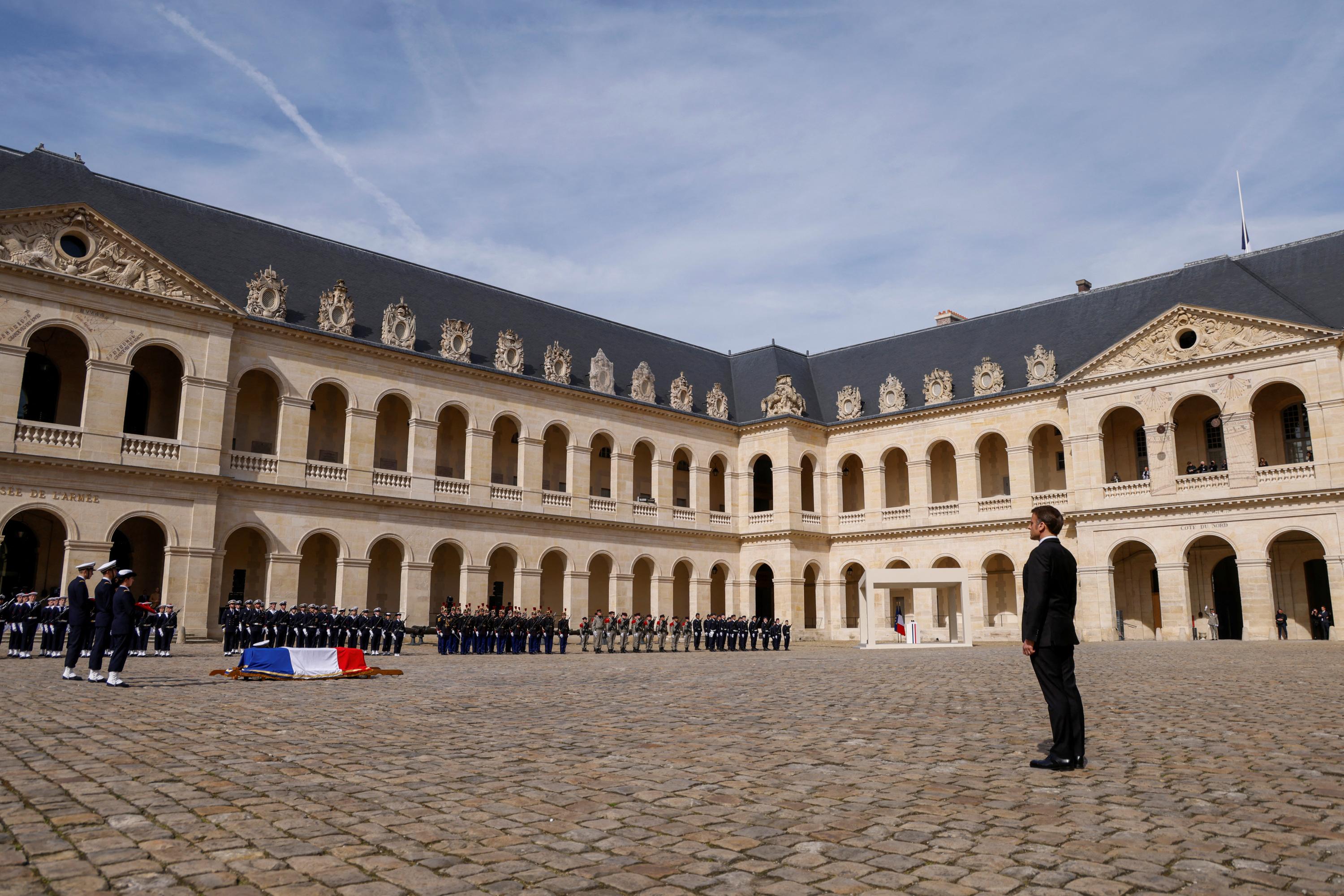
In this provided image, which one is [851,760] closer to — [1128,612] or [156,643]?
[156,643]

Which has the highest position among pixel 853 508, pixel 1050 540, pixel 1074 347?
pixel 1074 347

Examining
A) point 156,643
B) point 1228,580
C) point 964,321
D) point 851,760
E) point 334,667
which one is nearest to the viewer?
point 851,760

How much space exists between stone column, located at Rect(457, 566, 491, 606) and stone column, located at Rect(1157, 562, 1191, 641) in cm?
2588

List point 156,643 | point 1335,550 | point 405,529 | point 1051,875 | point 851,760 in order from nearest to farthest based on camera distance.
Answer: point 1051,875 < point 851,760 < point 156,643 < point 1335,550 < point 405,529

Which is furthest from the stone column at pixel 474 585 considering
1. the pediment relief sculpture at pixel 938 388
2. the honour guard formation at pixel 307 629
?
the pediment relief sculpture at pixel 938 388

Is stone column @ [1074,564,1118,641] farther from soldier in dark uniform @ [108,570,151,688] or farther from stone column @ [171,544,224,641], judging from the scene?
soldier in dark uniform @ [108,570,151,688]

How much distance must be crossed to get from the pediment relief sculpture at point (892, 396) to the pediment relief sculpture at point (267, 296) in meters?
27.1

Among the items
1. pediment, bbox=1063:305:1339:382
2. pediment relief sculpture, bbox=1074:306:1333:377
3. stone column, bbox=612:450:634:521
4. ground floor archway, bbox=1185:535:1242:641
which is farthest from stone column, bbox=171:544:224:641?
ground floor archway, bbox=1185:535:1242:641

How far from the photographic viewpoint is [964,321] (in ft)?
156

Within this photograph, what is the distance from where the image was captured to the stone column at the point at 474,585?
3731 centimetres

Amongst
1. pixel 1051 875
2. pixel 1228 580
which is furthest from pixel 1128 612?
pixel 1051 875

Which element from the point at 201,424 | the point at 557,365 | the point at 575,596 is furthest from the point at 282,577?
the point at 557,365

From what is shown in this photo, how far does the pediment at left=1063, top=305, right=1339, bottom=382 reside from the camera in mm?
34906

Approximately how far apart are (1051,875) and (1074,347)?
135ft
